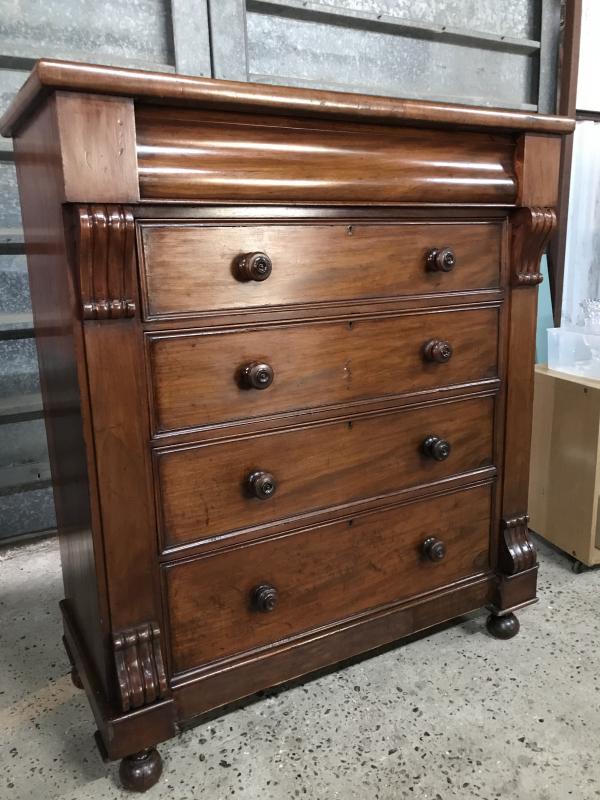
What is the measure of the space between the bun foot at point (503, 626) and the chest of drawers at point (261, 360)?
0.17m

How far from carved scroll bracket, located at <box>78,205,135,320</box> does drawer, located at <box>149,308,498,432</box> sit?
0.33ft

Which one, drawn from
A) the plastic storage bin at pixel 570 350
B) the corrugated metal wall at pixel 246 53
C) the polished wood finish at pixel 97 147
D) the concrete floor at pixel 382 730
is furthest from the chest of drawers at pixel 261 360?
the corrugated metal wall at pixel 246 53

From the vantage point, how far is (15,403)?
2.32m

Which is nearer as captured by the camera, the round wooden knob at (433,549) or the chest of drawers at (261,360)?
the chest of drawers at (261,360)

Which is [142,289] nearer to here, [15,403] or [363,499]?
[363,499]

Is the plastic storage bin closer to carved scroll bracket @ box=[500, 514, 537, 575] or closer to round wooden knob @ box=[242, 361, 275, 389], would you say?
carved scroll bracket @ box=[500, 514, 537, 575]

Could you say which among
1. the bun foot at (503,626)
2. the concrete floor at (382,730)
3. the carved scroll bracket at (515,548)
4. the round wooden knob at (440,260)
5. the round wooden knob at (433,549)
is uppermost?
the round wooden knob at (440,260)

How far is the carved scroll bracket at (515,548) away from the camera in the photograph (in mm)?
1635

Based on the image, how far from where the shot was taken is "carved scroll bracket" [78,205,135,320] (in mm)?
1024

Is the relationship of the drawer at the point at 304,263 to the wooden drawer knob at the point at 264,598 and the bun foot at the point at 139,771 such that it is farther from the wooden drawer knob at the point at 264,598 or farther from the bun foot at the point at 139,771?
the bun foot at the point at 139,771

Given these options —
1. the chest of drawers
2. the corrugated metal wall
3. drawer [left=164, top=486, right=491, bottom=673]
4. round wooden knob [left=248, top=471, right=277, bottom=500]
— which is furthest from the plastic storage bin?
round wooden knob [left=248, top=471, right=277, bottom=500]

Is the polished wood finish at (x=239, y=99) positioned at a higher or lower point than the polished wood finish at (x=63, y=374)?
higher

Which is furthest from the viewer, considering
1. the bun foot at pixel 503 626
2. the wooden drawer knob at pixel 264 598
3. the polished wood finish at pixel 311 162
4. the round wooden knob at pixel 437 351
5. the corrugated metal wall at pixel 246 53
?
the corrugated metal wall at pixel 246 53

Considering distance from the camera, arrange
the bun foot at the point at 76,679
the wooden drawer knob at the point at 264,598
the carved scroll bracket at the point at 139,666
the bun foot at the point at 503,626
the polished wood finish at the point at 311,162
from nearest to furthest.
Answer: the polished wood finish at the point at 311,162 → the carved scroll bracket at the point at 139,666 → the wooden drawer knob at the point at 264,598 → the bun foot at the point at 76,679 → the bun foot at the point at 503,626
